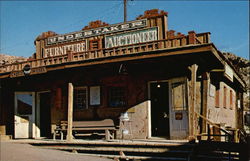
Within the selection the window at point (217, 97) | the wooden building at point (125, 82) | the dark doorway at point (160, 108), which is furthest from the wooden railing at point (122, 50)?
the window at point (217, 97)

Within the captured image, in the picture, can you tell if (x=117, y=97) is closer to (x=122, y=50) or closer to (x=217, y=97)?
(x=122, y=50)

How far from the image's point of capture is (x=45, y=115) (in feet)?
51.0

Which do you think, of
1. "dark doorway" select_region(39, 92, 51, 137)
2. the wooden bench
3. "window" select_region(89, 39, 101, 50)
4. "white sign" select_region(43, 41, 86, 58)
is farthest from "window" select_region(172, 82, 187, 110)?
"dark doorway" select_region(39, 92, 51, 137)

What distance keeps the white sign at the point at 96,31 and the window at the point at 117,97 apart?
2.87m

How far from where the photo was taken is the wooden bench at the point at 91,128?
12.2 meters

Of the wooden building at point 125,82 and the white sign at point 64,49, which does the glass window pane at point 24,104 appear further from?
the white sign at point 64,49

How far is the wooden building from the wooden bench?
0.43m

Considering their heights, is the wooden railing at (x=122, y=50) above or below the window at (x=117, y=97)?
above

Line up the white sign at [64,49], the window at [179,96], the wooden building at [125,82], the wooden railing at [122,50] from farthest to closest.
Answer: the white sign at [64,49]
the window at [179,96]
the wooden building at [125,82]
the wooden railing at [122,50]

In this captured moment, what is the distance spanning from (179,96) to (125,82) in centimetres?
258

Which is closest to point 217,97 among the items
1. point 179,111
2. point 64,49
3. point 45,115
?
point 179,111

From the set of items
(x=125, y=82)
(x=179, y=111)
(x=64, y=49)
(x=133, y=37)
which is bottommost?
(x=179, y=111)

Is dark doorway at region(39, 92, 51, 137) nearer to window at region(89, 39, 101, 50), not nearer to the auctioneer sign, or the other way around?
window at region(89, 39, 101, 50)

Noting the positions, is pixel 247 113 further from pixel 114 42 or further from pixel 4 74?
pixel 4 74
